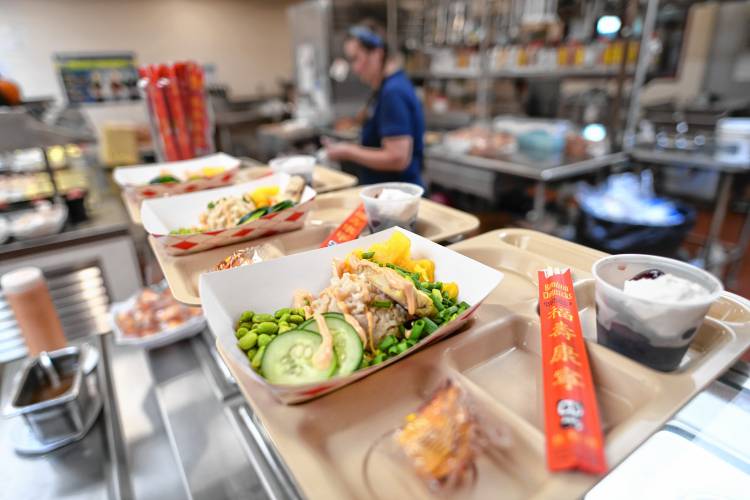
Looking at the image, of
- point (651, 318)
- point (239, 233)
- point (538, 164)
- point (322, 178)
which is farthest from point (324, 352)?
point (538, 164)

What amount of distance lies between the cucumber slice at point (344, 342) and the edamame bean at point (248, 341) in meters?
0.08

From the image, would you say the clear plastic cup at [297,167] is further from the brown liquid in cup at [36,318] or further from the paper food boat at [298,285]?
the brown liquid in cup at [36,318]

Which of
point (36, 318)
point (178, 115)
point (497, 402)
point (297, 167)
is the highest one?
point (178, 115)

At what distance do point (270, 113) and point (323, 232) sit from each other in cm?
695

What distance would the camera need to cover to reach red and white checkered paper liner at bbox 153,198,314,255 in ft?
3.90

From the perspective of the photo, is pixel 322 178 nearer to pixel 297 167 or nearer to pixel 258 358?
pixel 297 167

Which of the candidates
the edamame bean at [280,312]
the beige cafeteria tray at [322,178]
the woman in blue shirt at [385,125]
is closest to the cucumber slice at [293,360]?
the edamame bean at [280,312]

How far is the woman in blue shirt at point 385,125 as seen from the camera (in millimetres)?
2463

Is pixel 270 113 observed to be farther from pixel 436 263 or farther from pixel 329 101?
pixel 436 263

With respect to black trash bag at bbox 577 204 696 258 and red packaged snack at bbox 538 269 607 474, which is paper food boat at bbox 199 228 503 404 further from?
black trash bag at bbox 577 204 696 258

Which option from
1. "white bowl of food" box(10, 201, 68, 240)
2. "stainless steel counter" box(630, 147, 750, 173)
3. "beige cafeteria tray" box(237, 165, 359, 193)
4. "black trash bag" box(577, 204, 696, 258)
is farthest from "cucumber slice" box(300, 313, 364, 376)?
"stainless steel counter" box(630, 147, 750, 173)

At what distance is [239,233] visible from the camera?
1.28 meters

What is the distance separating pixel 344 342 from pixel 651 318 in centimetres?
53

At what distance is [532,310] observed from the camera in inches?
38.8
